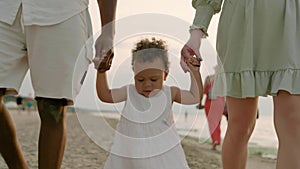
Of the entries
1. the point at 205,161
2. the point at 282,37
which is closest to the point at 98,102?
the point at 282,37

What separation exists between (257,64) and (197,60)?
1.02ft

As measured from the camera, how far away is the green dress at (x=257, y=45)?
3055 millimetres

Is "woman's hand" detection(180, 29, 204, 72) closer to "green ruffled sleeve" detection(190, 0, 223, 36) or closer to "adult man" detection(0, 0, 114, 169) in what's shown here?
"green ruffled sleeve" detection(190, 0, 223, 36)

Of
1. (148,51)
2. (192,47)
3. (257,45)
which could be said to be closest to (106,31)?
(148,51)

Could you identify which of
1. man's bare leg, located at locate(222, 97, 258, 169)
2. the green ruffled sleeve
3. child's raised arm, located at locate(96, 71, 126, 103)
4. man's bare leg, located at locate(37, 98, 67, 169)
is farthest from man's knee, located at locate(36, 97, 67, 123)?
man's bare leg, located at locate(222, 97, 258, 169)

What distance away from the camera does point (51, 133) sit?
10.8 ft

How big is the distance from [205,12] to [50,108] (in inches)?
38.8

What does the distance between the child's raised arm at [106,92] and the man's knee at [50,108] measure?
0.23m

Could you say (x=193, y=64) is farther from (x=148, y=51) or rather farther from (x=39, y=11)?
(x=39, y=11)

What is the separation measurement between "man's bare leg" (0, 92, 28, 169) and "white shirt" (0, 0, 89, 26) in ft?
2.07

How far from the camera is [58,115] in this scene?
330 cm

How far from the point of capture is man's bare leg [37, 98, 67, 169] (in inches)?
129

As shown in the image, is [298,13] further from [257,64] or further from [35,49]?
[35,49]

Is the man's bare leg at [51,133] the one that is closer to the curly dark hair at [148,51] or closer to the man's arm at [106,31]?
the man's arm at [106,31]
